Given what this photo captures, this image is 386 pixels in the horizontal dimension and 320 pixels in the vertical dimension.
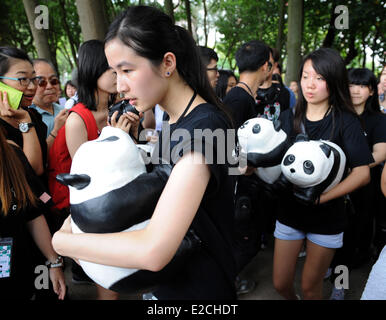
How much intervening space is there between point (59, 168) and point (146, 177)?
166 cm

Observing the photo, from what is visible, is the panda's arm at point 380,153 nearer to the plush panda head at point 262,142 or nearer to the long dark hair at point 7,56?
the plush panda head at point 262,142

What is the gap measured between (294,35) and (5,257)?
7.31 metres

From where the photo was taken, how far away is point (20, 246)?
176 cm

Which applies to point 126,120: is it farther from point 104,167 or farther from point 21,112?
point 21,112

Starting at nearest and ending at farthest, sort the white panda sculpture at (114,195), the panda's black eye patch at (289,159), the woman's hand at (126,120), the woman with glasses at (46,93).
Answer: the white panda sculpture at (114,195), the woman's hand at (126,120), the panda's black eye patch at (289,159), the woman with glasses at (46,93)

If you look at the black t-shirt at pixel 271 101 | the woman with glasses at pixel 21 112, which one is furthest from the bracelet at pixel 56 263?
the black t-shirt at pixel 271 101

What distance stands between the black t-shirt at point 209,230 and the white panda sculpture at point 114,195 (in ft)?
0.31

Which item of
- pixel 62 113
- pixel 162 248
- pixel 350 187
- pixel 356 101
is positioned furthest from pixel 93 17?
pixel 162 248

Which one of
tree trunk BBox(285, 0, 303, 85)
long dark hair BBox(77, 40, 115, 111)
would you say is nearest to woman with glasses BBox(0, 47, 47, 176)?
long dark hair BBox(77, 40, 115, 111)

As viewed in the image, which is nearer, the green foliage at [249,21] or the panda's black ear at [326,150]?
the panda's black ear at [326,150]

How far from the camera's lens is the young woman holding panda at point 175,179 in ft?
3.10

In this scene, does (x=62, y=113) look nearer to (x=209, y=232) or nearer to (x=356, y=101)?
(x=209, y=232)

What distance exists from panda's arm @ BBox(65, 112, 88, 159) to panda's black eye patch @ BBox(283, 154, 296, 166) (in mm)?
1483
